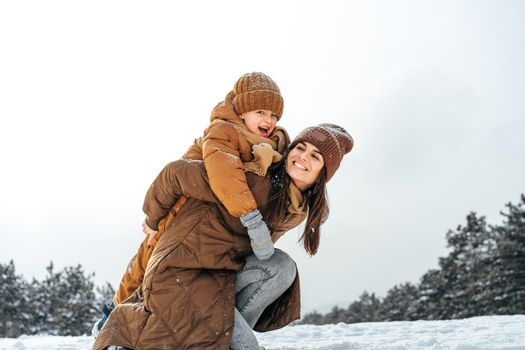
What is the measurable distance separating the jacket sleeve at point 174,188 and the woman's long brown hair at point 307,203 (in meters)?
0.37

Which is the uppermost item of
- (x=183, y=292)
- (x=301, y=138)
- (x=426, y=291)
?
(x=301, y=138)

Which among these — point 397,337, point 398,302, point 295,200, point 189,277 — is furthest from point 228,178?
point 398,302

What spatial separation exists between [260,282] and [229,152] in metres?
0.81

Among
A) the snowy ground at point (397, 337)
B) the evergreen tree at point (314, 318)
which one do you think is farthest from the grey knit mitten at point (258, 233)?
the evergreen tree at point (314, 318)

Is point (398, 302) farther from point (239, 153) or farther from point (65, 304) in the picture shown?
point (239, 153)

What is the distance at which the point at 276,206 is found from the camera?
10.0 feet

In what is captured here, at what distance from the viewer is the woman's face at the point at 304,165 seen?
A: 10.1ft

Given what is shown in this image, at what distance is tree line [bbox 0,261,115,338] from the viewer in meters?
22.5

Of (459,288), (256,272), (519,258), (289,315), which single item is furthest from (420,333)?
(459,288)

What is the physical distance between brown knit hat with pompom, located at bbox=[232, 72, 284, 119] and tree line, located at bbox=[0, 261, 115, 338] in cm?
2082

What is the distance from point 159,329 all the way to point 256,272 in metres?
0.65

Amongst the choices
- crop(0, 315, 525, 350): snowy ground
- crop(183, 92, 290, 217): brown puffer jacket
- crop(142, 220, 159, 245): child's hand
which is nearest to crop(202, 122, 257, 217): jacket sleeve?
crop(183, 92, 290, 217): brown puffer jacket

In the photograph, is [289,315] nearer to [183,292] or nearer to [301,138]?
[183,292]

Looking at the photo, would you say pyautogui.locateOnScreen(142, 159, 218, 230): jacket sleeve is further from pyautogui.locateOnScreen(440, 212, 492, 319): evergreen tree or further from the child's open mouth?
pyautogui.locateOnScreen(440, 212, 492, 319): evergreen tree
